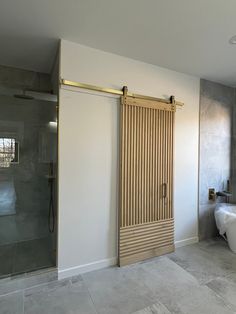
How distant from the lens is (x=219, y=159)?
3.38 m

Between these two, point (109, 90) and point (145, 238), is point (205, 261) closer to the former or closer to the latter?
point (145, 238)

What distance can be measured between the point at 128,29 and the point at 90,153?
1357 millimetres

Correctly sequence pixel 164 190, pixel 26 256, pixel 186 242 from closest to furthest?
1. pixel 26 256
2. pixel 164 190
3. pixel 186 242

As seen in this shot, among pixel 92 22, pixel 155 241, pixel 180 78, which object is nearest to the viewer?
pixel 92 22

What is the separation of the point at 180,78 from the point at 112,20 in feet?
4.90

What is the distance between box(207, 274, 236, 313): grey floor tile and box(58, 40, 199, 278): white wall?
1162mm

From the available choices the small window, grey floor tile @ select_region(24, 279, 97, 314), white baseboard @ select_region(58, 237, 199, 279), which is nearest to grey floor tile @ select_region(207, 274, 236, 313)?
white baseboard @ select_region(58, 237, 199, 279)

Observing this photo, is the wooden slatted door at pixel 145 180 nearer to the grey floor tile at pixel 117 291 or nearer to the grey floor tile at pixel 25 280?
the grey floor tile at pixel 117 291

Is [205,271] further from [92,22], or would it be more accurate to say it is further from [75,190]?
[92,22]

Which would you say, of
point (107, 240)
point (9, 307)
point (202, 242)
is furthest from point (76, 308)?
point (202, 242)

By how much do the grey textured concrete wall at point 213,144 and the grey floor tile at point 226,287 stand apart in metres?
1.02

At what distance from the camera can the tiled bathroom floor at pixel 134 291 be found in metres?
1.72

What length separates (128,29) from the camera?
6.34 feet

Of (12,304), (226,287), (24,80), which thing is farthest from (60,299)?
(24,80)
